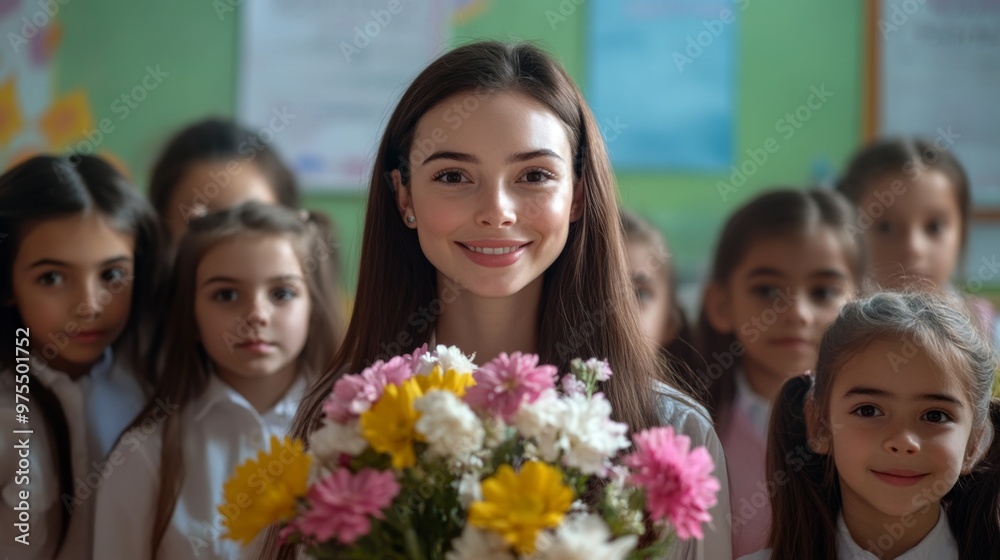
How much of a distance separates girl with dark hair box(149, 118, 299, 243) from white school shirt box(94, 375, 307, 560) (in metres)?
0.66

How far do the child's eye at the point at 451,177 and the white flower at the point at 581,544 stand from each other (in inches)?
26.5

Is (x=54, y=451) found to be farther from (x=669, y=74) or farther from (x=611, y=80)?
(x=669, y=74)

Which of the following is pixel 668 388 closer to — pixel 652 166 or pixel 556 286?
pixel 556 286

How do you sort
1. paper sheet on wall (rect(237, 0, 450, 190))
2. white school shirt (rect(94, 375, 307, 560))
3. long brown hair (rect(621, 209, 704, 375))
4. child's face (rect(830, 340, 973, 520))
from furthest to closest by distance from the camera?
paper sheet on wall (rect(237, 0, 450, 190)) < long brown hair (rect(621, 209, 704, 375)) < white school shirt (rect(94, 375, 307, 560)) < child's face (rect(830, 340, 973, 520))

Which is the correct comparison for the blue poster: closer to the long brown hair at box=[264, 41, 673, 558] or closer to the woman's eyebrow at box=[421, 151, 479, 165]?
the long brown hair at box=[264, 41, 673, 558]

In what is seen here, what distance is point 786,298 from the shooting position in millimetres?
2293

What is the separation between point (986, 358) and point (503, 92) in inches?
32.7

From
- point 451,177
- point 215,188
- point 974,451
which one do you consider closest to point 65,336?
point 215,188

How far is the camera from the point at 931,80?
11.3ft

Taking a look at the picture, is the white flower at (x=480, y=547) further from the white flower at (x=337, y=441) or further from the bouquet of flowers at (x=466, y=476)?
the white flower at (x=337, y=441)

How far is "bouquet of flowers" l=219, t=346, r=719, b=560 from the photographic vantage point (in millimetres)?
996

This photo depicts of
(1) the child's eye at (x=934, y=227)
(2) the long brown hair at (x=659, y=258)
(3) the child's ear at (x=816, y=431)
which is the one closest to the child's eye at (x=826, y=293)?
(2) the long brown hair at (x=659, y=258)

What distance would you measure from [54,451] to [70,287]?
0.31m

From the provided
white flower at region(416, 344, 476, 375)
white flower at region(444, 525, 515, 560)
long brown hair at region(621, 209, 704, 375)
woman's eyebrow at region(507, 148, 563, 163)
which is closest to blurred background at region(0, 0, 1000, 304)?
long brown hair at region(621, 209, 704, 375)
